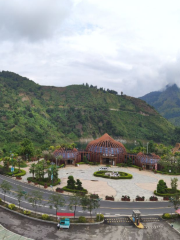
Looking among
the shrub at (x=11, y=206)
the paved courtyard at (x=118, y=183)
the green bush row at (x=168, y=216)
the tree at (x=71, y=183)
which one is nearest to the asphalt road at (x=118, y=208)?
the green bush row at (x=168, y=216)

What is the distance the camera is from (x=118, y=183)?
58188mm

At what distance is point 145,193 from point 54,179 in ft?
77.2

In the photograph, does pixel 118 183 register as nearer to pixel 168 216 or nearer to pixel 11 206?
pixel 168 216

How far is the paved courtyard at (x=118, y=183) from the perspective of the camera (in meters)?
49.8

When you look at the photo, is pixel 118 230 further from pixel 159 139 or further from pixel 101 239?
pixel 159 139

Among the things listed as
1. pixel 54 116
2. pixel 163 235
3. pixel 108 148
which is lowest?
pixel 163 235

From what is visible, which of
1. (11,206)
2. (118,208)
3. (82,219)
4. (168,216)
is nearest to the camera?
(82,219)

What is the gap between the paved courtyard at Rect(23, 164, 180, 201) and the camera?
49812 mm

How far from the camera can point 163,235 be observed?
99.9 feet

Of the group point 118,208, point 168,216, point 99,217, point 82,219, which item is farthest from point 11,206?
point 168,216

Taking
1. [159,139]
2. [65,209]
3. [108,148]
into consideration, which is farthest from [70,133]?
[65,209]

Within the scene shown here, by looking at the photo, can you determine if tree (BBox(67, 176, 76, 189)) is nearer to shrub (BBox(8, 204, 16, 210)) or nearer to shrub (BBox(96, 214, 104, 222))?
shrub (BBox(8, 204, 16, 210))

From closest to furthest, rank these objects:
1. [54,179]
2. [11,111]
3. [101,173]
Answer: [54,179]
[101,173]
[11,111]

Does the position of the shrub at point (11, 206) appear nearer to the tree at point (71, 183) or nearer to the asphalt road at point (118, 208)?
the asphalt road at point (118, 208)
